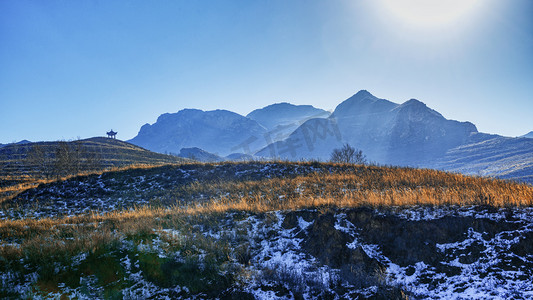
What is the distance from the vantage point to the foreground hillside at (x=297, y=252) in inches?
235

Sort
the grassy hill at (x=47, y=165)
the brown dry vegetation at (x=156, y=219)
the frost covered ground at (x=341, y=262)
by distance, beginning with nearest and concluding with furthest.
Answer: the frost covered ground at (x=341, y=262)
the brown dry vegetation at (x=156, y=219)
the grassy hill at (x=47, y=165)

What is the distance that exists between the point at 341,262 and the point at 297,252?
1286 mm

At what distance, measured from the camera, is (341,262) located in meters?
6.95

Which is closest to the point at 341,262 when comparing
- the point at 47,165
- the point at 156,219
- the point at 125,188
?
the point at 156,219

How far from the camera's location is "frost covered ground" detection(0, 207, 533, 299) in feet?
19.1

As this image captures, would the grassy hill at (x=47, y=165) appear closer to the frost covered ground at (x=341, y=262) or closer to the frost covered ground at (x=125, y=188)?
the frost covered ground at (x=125, y=188)

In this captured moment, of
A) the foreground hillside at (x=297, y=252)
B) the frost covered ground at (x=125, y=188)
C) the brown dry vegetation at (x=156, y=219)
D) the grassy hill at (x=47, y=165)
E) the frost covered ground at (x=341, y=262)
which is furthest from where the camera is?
the grassy hill at (x=47, y=165)

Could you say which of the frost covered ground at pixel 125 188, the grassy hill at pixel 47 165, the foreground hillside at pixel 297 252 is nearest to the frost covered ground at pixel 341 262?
the foreground hillside at pixel 297 252

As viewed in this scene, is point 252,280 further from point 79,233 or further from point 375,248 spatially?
point 79,233

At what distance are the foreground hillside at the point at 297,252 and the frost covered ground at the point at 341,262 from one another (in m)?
0.03

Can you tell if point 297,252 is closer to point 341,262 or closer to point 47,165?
point 341,262

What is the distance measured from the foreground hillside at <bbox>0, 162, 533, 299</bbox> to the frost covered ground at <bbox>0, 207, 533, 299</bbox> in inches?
1.0

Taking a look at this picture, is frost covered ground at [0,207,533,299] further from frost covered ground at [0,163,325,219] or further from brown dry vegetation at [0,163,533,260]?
frost covered ground at [0,163,325,219]

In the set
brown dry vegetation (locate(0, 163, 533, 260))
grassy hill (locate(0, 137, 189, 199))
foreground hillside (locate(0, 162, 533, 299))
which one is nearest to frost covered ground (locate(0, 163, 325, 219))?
grassy hill (locate(0, 137, 189, 199))
